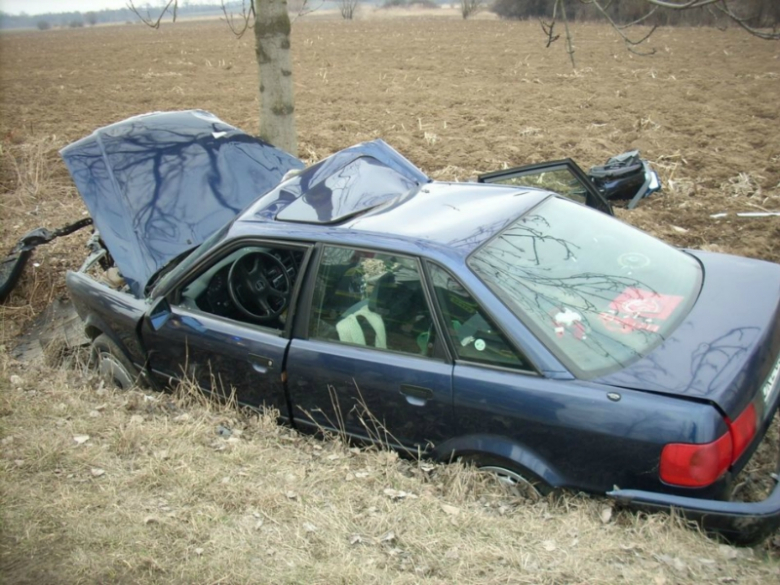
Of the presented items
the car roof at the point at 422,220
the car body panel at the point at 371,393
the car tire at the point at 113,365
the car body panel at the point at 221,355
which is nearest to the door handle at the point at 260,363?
the car body panel at the point at 221,355

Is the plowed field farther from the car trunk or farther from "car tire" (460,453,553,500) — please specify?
"car tire" (460,453,553,500)

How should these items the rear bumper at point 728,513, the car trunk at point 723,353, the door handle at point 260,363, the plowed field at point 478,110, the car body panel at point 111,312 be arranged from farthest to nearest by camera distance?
the plowed field at point 478,110
the car body panel at point 111,312
the door handle at point 260,363
the car trunk at point 723,353
the rear bumper at point 728,513

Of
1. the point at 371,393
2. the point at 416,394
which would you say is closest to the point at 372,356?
the point at 371,393

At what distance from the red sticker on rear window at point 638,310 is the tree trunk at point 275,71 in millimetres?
4883

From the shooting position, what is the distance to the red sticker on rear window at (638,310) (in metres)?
3.23

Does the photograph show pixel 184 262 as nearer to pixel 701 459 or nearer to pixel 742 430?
pixel 701 459

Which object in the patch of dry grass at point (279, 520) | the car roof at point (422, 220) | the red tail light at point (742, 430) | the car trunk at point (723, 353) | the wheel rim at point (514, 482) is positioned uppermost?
the car roof at point (422, 220)

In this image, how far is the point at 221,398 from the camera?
4.24 meters

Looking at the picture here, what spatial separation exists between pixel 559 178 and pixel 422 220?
6.66 ft

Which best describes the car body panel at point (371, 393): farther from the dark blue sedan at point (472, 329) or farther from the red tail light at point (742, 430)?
the red tail light at point (742, 430)

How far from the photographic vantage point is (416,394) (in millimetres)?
3367

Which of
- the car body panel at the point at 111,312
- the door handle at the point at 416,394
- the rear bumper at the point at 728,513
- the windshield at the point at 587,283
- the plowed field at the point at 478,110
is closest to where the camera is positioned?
the rear bumper at the point at 728,513

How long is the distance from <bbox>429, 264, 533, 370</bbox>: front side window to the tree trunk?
464cm

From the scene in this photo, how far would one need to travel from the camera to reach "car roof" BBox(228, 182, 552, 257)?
3473mm
